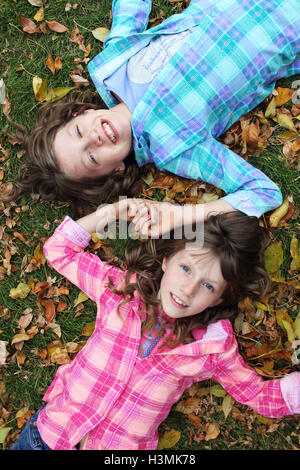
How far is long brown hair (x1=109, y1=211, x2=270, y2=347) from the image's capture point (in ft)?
7.49

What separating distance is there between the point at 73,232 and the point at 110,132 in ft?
2.41

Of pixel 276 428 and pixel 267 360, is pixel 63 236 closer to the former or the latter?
pixel 267 360

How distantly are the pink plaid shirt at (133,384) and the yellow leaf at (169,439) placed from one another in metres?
0.20

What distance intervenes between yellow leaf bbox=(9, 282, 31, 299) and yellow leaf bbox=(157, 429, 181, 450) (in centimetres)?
148

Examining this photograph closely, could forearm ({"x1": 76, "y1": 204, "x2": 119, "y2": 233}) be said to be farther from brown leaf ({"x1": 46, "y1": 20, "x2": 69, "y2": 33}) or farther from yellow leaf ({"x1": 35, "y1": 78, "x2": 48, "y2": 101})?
brown leaf ({"x1": 46, "y1": 20, "x2": 69, "y2": 33})

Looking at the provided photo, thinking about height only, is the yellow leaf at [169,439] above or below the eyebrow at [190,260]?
below

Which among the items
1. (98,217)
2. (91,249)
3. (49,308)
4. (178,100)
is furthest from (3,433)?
(178,100)

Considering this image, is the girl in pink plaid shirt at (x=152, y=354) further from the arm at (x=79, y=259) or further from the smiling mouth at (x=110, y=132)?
the smiling mouth at (x=110, y=132)

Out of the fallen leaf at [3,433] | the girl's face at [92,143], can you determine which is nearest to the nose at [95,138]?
the girl's face at [92,143]

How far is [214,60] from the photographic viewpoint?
2.45 m

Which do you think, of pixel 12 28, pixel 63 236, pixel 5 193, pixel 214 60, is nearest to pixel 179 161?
pixel 214 60

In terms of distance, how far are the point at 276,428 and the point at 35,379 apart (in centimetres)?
180

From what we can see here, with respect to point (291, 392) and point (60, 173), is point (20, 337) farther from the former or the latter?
point (291, 392)

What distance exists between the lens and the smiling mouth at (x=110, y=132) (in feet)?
8.11
